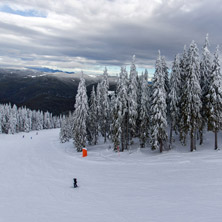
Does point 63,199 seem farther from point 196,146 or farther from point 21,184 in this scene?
point 196,146

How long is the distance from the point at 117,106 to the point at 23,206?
72.3 feet

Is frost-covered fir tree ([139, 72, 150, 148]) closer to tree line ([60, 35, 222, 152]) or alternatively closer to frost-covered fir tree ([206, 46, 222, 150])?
tree line ([60, 35, 222, 152])

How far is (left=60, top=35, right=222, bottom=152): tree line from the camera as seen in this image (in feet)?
87.5

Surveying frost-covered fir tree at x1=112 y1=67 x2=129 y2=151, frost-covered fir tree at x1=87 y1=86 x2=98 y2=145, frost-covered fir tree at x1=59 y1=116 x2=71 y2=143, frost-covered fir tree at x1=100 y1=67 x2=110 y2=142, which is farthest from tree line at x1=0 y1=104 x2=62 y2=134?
frost-covered fir tree at x1=112 y1=67 x2=129 y2=151

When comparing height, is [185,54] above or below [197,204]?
above

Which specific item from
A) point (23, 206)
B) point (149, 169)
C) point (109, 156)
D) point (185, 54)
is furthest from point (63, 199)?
point (185, 54)

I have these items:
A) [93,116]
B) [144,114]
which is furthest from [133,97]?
[93,116]

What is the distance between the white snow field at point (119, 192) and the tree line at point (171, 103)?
5.49 m

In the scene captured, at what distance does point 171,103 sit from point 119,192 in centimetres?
1864

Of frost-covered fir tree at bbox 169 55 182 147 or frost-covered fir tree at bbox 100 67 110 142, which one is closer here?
frost-covered fir tree at bbox 169 55 182 147

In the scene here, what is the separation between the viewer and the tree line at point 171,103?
26672 mm

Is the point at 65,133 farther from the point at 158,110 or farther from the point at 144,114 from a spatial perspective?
the point at 158,110

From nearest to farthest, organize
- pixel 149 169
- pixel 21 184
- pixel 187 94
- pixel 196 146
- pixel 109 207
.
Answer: pixel 109 207 < pixel 21 184 < pixel 149 169 < pixel 187 94 < pixel 196 146

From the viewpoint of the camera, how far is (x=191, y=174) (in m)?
17.6
